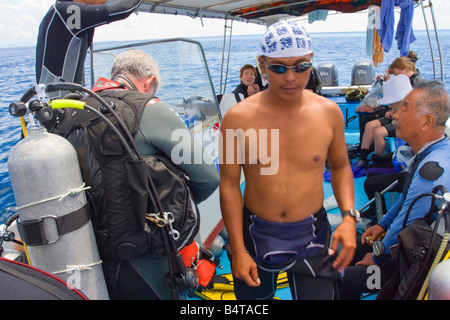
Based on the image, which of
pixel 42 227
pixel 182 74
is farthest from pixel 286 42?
pixel 182 74

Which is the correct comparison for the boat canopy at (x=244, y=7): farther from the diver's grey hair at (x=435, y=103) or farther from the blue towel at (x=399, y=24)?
the diver's grey hair at (x=435, y=103)

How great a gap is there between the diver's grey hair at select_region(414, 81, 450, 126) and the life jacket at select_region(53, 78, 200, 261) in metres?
1.60

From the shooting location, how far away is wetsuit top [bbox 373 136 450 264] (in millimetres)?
1764

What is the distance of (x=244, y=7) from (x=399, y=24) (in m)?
2.66

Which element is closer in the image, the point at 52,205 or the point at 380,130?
the point at 52,205

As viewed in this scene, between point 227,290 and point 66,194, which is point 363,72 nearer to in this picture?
point 227,290

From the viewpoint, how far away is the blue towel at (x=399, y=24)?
16.3 feet

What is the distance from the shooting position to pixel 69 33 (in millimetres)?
2090

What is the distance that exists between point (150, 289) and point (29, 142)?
844mm

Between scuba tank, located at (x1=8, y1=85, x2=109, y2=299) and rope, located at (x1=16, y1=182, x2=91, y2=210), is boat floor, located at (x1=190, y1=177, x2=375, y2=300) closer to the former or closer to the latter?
scuba tank, located at (x1=8, y1=85, x2=109, y2=299)

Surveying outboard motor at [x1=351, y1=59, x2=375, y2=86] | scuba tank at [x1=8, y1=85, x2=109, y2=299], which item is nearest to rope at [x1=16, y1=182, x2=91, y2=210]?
scuba tank at [x1=8, y1=85, x2=109, y2=299]

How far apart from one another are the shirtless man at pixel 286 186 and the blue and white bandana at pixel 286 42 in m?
0.08

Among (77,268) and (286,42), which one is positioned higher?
(286,42)

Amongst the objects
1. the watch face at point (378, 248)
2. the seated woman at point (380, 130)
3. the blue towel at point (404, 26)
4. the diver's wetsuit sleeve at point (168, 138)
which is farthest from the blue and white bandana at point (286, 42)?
the blue towel at point (404, 26)
